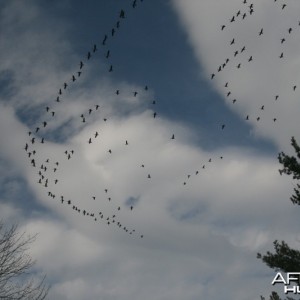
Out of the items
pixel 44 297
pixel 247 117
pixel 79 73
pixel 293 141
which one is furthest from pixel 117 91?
pixel 44 297

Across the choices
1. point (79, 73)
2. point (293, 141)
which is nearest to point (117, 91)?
point (79, 73)

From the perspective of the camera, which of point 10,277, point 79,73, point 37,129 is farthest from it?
point 37,129

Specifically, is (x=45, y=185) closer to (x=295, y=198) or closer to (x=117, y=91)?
(x=117, y=91)

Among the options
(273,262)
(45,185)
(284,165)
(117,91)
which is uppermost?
(117,91)

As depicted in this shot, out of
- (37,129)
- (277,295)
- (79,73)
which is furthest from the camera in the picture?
(37,129)

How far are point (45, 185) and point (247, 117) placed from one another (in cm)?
1643

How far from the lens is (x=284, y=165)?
21891mm

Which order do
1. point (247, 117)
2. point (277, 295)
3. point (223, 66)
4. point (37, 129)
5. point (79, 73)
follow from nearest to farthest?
point (277, 295), point (79, 73), point (37, 129), point (223, 66), point (247, 117)

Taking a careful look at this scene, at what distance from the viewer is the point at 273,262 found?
2077 cm

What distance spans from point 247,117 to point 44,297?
20846mm

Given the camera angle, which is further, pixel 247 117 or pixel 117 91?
pixel 247 117

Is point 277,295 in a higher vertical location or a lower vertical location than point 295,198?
lower

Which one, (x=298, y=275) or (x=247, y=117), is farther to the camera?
(x=247, y=117)

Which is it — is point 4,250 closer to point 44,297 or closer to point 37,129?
point 44,297
